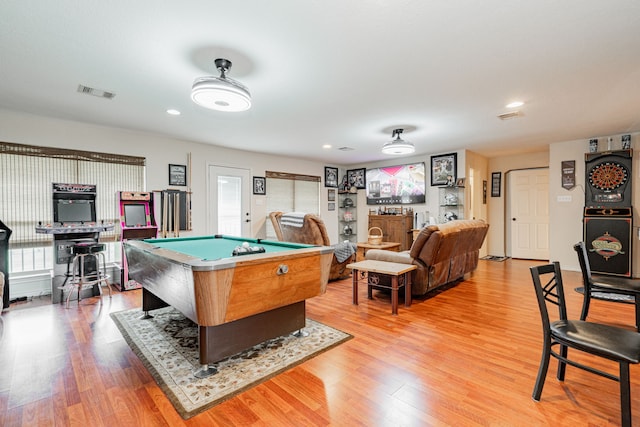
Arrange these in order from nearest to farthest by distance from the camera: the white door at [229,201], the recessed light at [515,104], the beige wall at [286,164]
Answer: the recessed light at [515,104], the beige wall at [286,164], the white door at [229,201]

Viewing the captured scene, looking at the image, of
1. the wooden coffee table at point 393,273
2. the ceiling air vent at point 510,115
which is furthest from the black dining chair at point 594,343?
the ceiling air vent at point 510,115

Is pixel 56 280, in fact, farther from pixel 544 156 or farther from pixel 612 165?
pixel 544 156

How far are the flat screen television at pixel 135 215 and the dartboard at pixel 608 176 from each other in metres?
7.57

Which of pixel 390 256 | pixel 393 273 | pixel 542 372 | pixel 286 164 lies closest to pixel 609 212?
pixel 390 256

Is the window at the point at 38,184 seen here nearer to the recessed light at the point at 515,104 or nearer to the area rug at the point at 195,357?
the area rug at the point at 195,357

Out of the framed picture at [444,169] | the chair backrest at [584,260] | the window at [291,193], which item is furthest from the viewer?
the window at [291,193]

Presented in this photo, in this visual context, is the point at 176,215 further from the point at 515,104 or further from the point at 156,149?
the point at 515,104

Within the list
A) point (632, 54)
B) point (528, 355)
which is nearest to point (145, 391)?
point (528, 355)

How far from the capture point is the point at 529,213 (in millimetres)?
6910

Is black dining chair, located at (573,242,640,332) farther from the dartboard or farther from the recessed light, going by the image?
the dartboard

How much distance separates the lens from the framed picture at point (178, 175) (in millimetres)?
5289

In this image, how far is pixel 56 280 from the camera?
3.82m

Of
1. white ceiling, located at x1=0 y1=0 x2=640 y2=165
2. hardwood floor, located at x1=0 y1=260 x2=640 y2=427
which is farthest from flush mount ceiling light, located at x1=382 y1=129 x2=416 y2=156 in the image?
hardwood floor, located at x1=0 y1=260 x2=640 y2=427

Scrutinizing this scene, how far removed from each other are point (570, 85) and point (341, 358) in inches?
136
